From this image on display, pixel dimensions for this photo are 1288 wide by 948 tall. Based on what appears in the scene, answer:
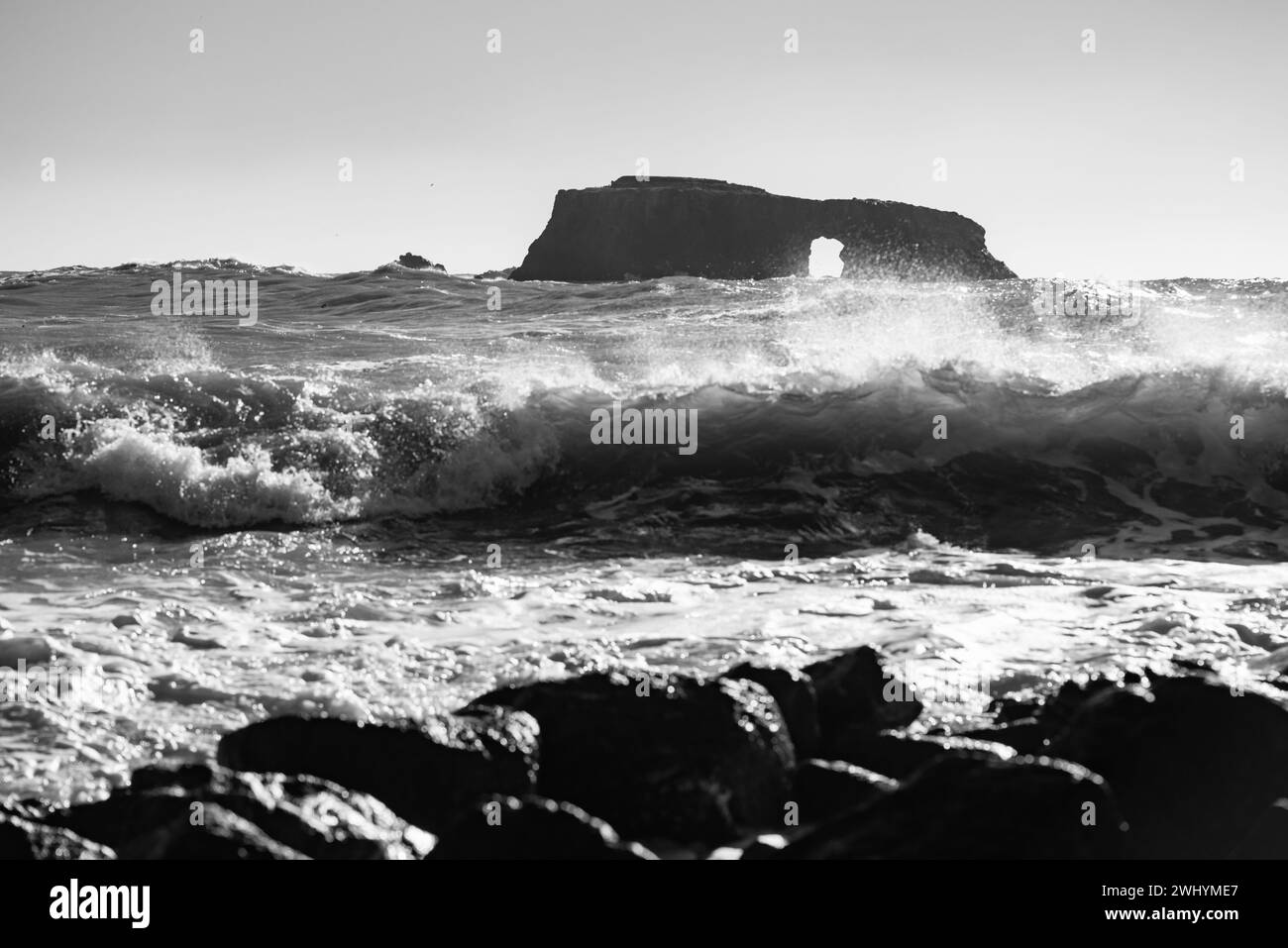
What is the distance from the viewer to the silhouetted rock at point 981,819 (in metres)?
3.55

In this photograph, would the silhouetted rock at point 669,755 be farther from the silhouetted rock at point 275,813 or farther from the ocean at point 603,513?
the ocean at point 603,513

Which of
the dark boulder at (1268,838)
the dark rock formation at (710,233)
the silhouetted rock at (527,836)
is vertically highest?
the dark rock formation at (710,233)

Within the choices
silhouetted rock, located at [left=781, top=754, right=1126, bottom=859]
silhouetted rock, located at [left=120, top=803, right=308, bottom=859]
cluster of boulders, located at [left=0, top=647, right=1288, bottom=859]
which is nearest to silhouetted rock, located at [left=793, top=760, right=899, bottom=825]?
cluster of boulders, located at [left=0, top=647, right=1288, bottom=859]

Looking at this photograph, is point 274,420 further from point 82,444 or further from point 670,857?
point 670,857

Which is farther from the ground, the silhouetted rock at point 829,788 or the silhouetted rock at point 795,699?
the silhouetted rock at point 795,699

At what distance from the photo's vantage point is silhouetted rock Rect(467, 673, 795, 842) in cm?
413

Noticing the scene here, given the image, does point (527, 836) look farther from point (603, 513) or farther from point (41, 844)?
point (603, 513)

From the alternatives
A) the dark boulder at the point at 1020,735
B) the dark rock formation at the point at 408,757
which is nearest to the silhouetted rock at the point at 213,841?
the dark rock formation at the point at 408,757

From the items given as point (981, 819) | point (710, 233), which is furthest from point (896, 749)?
point (710, 233)

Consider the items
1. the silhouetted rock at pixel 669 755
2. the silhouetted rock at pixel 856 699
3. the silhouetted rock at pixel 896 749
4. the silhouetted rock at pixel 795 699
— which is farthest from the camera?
the silhouetted rock at pixel 856 699

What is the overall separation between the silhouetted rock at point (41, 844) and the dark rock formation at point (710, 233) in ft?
210

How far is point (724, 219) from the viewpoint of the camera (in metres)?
68.9

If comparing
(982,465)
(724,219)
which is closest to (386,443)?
(982,465)

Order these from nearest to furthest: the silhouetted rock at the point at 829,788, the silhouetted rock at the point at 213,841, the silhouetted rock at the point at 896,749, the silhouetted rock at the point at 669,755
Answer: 1. the silhouetted rock at the point at 213,841
2. the silhouetted rock at the point at 669,755
3. the silhouetted rock at the point at 829,788
4. the silhouetted rock at the point at 896,749
